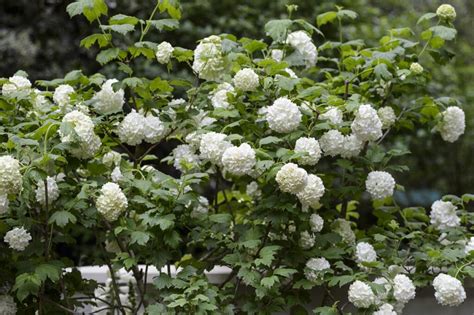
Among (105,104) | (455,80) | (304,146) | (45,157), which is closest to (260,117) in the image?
(304,146)

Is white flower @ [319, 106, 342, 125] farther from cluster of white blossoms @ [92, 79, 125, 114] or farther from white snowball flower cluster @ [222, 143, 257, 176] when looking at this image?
cluster of white blossoms @ [92, 79, 125, 114]

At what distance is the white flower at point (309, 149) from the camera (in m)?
2.64

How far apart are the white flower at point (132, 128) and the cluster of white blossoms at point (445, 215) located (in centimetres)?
117

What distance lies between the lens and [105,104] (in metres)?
2.81

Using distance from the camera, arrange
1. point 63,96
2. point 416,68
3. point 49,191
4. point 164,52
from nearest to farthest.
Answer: point 49,191
point 63,96
point 164,52
point 416,68

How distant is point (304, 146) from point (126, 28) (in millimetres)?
716

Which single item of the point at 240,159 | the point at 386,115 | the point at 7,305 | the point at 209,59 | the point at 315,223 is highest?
the point at 209,59

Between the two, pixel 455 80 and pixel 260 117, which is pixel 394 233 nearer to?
pixel 260 117

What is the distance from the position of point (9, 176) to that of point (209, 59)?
0.89 meters

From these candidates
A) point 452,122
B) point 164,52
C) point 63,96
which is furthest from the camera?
point 452,122

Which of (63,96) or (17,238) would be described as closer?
(17,238)

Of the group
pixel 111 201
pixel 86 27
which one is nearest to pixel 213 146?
pixel 111 201

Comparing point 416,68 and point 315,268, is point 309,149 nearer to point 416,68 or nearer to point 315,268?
point 315,268

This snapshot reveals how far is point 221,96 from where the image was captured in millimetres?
2910
